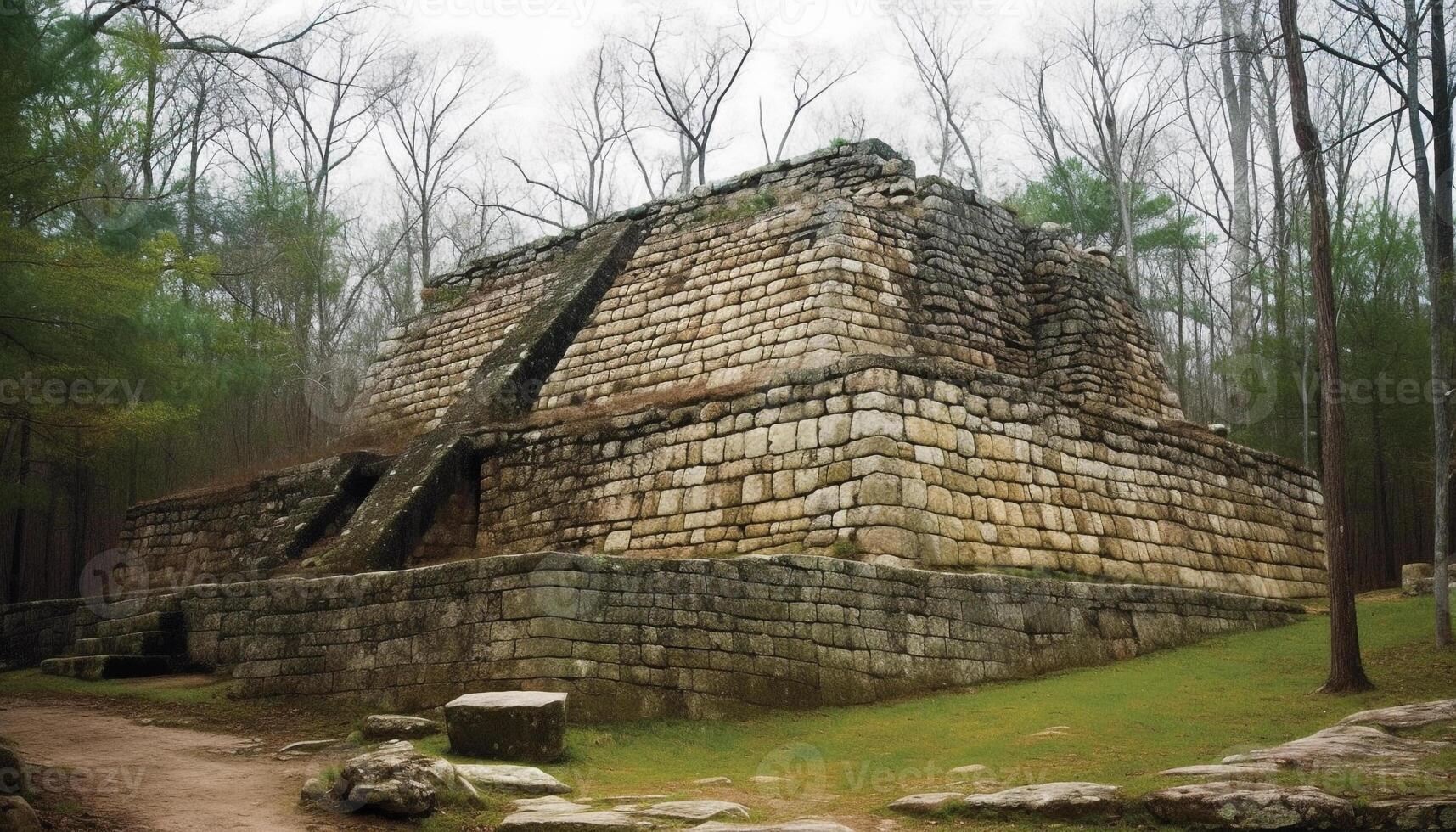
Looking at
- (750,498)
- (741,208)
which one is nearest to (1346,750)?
(750,498)

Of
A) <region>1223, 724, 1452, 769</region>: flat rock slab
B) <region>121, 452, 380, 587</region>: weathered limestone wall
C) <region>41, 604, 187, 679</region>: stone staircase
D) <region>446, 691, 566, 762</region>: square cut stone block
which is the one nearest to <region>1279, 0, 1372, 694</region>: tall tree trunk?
<region>1223, 724, 1452, 769</region>: flat rock slab

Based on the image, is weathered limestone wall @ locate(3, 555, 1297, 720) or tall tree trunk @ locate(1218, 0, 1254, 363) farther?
tall tree trunk @ locate(1218, 0, 1254, 363)

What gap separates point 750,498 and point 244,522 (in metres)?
8.35

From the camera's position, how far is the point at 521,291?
57.9ft

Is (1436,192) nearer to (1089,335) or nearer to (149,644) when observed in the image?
(1089,335)

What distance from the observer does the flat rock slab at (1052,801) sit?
4.97 m

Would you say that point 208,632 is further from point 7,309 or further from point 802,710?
point 802,710

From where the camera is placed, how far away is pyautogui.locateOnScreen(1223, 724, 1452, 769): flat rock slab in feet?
17.0

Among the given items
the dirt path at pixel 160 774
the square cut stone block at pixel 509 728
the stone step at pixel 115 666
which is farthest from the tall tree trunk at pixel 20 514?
the square cut stone block at pixel 509 728

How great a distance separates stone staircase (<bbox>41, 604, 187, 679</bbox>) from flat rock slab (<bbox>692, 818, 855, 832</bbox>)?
802 centimetres

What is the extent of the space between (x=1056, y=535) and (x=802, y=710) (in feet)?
13.5

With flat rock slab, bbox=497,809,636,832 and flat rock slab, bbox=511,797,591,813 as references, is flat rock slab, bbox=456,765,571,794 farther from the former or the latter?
flat rock slab, bbox=497,809,636,832

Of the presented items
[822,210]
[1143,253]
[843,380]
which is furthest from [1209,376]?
[843,380]

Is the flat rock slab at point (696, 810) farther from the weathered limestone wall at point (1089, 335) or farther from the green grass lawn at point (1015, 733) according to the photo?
the weathered limestone wall at point (1089, 335)
